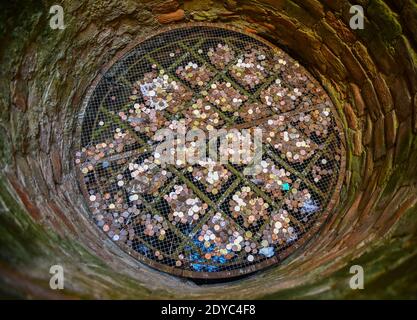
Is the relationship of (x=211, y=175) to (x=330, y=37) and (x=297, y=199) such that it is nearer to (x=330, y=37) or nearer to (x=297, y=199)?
(x=297, y=199)

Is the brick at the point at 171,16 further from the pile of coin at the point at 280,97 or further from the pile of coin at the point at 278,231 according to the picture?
the pile of coin at the point at 278,231

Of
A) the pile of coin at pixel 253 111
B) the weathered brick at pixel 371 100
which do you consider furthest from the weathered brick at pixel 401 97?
the pile of coin at pixel 253 111

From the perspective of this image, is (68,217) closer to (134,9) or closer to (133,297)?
(133,297)

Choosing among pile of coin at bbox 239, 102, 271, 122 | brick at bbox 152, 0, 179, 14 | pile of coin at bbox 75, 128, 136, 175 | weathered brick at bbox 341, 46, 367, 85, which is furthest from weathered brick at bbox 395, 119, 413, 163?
brick at bbox 152, 0, 179, 14

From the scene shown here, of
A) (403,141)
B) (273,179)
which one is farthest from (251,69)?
(403,141)

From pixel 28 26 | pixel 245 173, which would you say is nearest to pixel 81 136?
pixel 28 26

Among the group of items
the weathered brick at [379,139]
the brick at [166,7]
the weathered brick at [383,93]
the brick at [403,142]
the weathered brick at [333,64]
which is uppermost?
the brick at [166,7]

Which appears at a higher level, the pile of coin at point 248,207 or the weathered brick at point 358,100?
the weathered brick at point 358,100
